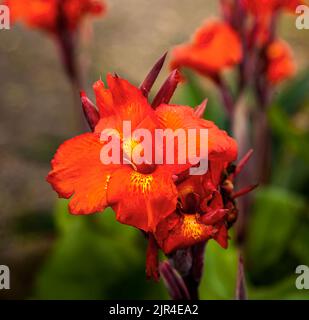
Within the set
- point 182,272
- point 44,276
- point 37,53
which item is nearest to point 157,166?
point 182,272

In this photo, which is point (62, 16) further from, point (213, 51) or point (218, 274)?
point (218, 274)

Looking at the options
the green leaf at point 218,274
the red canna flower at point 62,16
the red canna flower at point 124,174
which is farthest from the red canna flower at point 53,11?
the red canna flower at point 124,174

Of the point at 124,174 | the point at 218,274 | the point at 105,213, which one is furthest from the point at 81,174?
the point at 105,213

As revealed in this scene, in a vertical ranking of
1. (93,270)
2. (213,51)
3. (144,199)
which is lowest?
(93,270)

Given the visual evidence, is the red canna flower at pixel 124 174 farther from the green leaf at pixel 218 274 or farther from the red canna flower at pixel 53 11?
the red canna flower at pixel 53 11
